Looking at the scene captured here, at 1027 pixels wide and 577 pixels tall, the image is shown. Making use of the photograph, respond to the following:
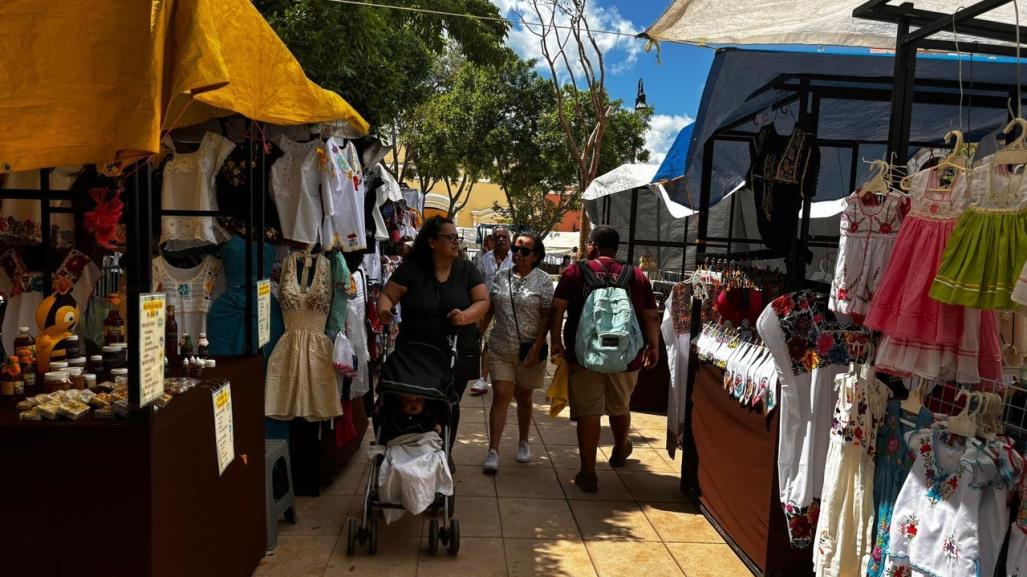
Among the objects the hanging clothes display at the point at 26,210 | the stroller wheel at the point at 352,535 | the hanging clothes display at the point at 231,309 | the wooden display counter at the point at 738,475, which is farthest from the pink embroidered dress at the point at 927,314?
the hanging clothes display at the point at 26,210

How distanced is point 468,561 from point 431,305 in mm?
1507

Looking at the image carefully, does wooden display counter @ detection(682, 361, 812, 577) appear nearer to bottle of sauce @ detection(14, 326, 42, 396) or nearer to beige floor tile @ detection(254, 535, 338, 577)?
beige floor tile @ detection(254, 535, 338, 577)

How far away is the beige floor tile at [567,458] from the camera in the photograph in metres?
5.18

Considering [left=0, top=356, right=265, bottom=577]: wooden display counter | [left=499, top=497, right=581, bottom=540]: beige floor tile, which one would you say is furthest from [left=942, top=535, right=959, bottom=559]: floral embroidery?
[left=0, top=356, right=265, bottom=577]: wooden display counter

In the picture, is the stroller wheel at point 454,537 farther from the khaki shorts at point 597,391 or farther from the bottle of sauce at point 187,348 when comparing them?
the bottle of sauce at point 187,348

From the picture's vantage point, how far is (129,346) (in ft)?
6.52

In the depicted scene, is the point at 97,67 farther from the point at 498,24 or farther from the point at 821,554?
the point at 498,24

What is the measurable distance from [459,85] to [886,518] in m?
19.2

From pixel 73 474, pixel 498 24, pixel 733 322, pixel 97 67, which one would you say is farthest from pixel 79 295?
pixel 498 24

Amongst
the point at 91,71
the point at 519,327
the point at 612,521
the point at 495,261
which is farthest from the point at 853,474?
the point at 495,261

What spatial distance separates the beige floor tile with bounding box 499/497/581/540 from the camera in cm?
391

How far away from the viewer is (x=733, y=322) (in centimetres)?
404

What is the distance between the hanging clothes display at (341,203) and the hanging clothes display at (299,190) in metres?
0.06

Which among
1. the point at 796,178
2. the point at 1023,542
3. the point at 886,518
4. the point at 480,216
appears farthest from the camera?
the point at 480,216
